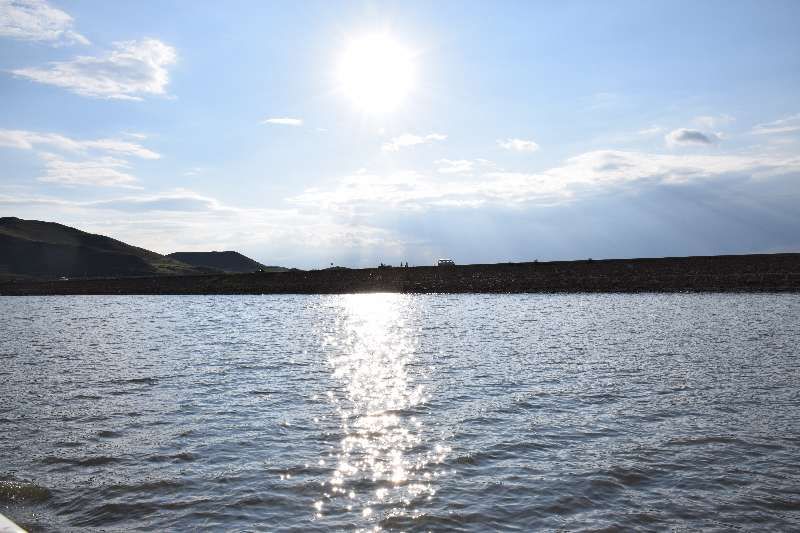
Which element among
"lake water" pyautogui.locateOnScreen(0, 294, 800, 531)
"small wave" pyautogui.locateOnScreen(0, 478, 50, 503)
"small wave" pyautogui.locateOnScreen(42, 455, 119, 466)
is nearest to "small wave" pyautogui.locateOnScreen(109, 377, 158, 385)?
"lake water" pyautogui.locateOnScreen(0, 294, 800, 531)

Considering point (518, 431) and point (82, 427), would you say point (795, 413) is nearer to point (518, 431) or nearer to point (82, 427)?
point (518, 431)

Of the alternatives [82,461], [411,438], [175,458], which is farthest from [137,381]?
[411,438]

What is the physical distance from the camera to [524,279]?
3669 inches

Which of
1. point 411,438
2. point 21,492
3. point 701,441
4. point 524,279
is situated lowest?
point 21,492

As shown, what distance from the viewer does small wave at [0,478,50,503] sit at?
406 inches

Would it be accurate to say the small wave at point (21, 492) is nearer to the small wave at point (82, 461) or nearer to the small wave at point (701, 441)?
the small wave at point (82, 461)

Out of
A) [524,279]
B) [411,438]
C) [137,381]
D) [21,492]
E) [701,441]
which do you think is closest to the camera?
[21,492]

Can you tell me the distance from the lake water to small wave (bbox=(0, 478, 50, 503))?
52 mm

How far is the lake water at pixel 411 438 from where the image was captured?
30.8 feet

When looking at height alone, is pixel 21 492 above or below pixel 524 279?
below

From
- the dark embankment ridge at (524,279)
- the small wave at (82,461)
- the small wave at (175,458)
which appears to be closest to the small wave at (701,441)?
the small wave at (175,458)

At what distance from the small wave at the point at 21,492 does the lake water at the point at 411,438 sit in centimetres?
5

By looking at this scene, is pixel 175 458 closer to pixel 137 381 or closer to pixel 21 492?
pixel 21 492

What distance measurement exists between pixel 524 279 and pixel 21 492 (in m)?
87.2
